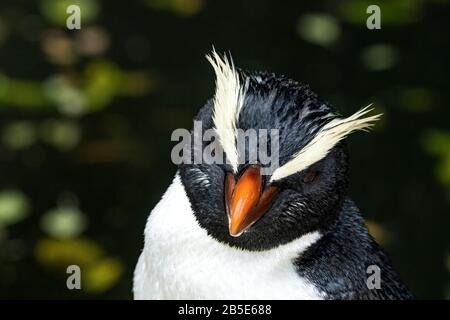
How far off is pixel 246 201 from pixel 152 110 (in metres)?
1.09

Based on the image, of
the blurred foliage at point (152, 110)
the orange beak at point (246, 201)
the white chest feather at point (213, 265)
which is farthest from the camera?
the blurred foliage at point (152, 110)

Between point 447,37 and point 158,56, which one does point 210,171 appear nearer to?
point 158,56

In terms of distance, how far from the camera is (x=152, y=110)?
2275 mm

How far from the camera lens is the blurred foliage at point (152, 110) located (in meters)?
2.05

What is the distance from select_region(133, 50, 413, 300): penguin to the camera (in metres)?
1.24

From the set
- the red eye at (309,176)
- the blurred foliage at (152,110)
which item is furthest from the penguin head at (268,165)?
the blurred foliage at (152,110)

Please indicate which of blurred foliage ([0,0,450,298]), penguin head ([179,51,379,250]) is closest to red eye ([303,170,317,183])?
penguin head ([179,51,379,250])

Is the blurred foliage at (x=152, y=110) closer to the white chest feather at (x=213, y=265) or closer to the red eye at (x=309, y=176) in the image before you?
the white chest feather at (x=213, y=265)

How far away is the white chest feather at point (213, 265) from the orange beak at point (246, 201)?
125mm

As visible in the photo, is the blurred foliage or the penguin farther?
the blurred foliage

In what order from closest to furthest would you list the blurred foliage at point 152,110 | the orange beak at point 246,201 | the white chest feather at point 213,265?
the orange beak at point 246,201 → the white chest feather at point 213,265 → the blurred foliage at point 152,110

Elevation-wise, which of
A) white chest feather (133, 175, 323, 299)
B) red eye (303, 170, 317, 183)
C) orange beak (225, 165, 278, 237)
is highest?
red eye (303, 170, 317, 183)

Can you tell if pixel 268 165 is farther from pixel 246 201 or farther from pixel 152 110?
pixel 152 110

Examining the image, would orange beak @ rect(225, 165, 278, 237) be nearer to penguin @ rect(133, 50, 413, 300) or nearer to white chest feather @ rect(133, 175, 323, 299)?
penguin @ rect(133, 50, 413, 300)
